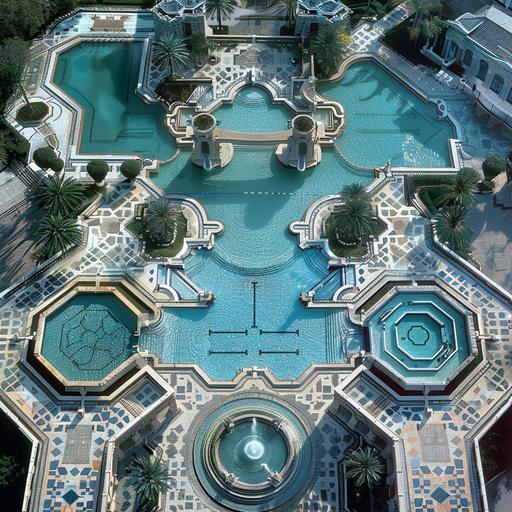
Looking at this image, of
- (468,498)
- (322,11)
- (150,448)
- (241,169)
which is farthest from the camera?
(322,11)

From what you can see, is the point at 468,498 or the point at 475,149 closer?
the point at 468,498

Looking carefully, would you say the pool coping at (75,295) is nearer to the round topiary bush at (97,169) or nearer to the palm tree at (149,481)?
the palm tree at (149,481)

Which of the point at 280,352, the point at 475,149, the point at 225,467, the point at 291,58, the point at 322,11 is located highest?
the point at 322,11

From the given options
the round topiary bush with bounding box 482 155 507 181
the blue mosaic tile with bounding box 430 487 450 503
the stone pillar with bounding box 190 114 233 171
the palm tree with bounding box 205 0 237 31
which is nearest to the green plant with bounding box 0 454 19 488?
the stone pillar with bounding box 190 114 233 171

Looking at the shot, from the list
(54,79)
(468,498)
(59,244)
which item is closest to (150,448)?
(59,244)

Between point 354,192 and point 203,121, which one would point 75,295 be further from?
point 354,192

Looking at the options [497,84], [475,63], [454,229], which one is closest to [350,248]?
[454,229]

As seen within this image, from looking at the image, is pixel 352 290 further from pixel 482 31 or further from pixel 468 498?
pixel 482 31
